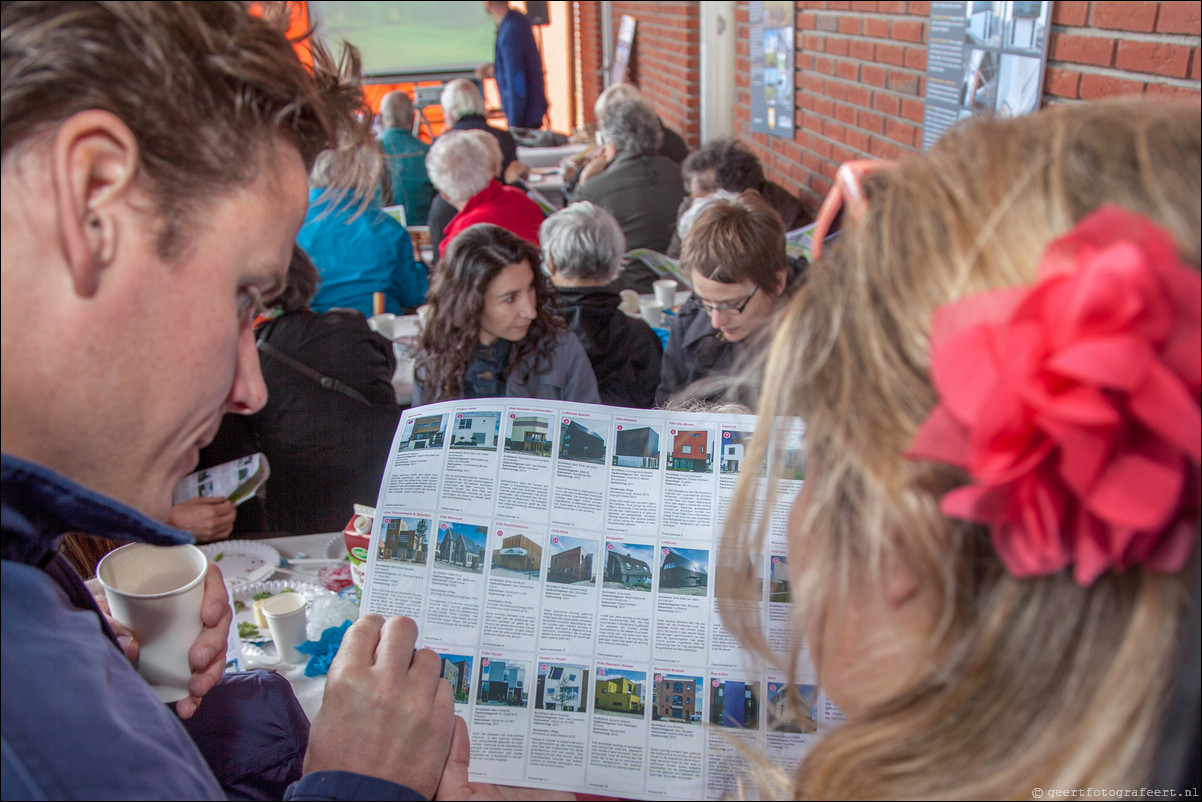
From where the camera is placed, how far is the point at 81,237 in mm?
502

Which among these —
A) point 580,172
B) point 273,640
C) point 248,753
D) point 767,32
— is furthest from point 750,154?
point 248,753

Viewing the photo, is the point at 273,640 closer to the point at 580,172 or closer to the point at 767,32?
the point at 767,32

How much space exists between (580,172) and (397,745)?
5.06 meters

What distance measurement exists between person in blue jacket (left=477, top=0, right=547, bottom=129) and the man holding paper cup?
6.63 metres

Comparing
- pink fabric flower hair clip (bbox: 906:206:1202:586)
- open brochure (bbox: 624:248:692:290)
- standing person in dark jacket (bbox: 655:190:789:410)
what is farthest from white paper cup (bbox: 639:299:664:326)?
pink fabric flower hair clip (bbox: 906:206:1202:586)

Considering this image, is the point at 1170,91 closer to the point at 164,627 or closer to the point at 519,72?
the point at 164,627

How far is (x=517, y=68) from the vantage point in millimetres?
6805

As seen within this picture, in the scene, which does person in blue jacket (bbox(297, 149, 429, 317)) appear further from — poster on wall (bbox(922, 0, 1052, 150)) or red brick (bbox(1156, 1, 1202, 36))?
red brick (bbox(1156, 1, 1202, 36))

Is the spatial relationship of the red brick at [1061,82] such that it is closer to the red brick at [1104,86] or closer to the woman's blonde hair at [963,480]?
the red brick at [1104,86]

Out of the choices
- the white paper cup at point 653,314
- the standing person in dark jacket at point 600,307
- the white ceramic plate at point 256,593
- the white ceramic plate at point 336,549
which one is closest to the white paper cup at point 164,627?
the white ceramic plate at point 256,593

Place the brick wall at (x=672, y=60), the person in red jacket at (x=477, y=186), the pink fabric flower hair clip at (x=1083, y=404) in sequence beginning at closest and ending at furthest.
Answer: the pink fabric flower hair clip at (x=1083, y=404) → the person in red jacket at (x=477, y=186) → the brick wall at (x=672, y=60)

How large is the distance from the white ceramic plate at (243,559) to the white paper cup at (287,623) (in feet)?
0.62

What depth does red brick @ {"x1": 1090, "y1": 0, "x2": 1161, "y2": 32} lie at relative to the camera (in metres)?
1.70

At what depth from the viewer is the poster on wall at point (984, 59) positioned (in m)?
2.10
